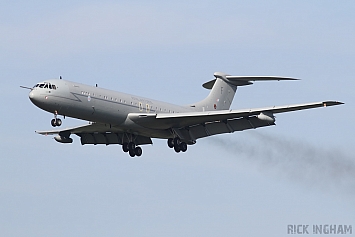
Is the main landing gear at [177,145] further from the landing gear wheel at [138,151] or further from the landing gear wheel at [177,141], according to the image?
the landing gear wheel at [138,151]

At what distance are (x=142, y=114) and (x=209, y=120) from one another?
516 cm

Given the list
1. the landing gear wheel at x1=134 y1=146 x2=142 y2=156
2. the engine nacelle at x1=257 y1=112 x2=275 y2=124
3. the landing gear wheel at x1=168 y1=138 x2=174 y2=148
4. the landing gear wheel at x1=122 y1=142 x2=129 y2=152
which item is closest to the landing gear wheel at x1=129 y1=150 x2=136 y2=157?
the landing gear wheel at x1=134 y1=146 x2=142 y2=156

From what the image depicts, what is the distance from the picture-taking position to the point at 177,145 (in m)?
56.5

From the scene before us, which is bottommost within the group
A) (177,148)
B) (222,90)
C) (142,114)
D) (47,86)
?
(177,148)

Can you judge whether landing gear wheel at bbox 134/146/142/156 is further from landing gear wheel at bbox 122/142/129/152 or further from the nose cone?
the nose cone

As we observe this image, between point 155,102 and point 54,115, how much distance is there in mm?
8940

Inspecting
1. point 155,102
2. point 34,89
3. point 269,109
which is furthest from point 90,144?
point 269,109

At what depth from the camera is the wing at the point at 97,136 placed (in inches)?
2287

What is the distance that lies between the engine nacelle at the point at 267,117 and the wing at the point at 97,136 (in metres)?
11.7

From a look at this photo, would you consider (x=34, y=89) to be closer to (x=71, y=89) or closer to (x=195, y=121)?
(x=71, y=89)

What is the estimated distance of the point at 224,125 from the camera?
54.8 meters

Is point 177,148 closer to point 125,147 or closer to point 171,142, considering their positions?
point 171,142

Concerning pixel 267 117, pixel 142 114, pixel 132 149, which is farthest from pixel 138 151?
pixel 267 117

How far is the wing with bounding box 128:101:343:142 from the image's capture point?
50.9 metres
